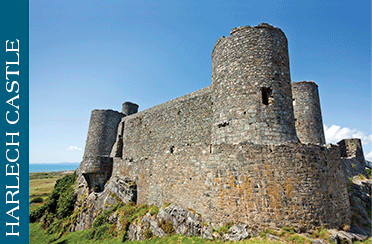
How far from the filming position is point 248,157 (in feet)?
26.7

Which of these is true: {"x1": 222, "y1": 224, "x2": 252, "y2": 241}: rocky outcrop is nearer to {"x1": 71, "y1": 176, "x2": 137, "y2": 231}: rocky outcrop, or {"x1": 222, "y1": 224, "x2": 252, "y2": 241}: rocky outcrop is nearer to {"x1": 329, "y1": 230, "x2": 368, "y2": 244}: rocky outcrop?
{"x1": 329, "y1": 230, "x2": 368, "y2": 244}: rocky outcrop

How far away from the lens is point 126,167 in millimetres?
15492

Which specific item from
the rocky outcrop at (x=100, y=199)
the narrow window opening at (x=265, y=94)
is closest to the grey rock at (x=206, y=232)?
the rocky outcrop at (x=100, y=199)

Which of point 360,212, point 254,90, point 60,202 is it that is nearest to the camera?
point 360,212

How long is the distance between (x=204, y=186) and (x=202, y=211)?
1.15 meters

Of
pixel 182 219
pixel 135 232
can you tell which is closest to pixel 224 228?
pixel 182 219

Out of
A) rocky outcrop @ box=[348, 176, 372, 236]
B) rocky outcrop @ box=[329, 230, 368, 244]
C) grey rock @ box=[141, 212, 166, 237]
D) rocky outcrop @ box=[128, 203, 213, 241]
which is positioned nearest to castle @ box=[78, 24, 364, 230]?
rocky outcrop @ box=[329, 230, 368, 244]

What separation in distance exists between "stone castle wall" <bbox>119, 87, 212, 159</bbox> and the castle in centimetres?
10

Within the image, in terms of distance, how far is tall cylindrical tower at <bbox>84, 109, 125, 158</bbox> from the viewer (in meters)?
27.7

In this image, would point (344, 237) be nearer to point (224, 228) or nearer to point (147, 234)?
point (224, 228)

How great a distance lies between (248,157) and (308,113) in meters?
13.8

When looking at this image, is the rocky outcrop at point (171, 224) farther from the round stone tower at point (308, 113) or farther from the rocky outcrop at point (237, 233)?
the round stone tower at point (308, 113)

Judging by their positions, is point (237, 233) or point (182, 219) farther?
point (182, 219)

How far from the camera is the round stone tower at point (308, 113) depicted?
17.7 m
